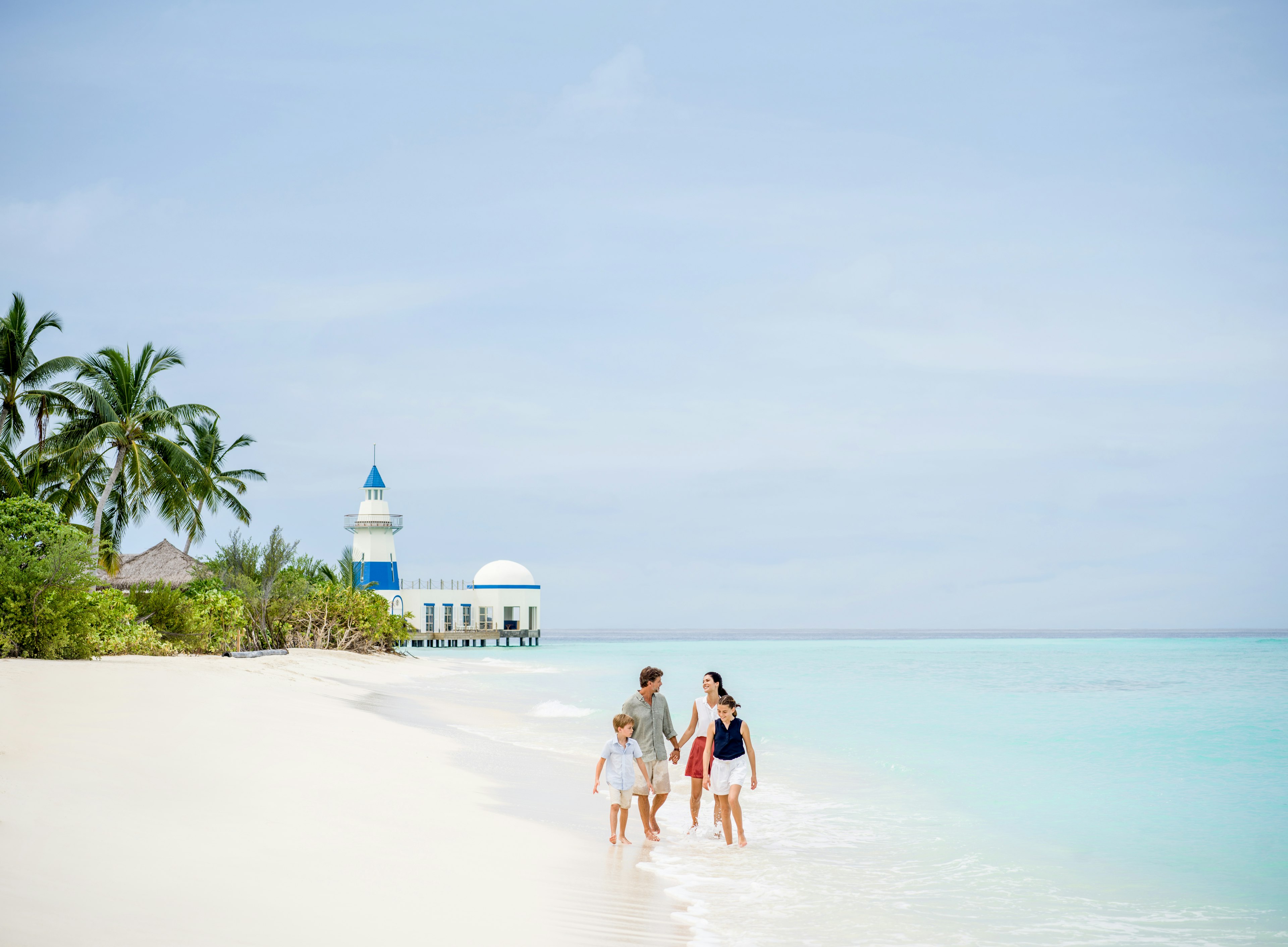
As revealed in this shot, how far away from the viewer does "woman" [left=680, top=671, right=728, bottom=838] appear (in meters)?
8.15

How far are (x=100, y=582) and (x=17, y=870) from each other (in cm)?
1330

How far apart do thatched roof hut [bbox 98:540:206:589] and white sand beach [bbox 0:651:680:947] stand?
1881cm

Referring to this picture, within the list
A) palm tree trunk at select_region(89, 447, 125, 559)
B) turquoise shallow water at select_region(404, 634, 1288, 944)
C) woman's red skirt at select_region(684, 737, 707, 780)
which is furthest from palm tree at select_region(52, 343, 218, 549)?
woman's red skirt at select_region(684, 737, 707, 780)

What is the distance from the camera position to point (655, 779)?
8078mm

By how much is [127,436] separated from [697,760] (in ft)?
75.0

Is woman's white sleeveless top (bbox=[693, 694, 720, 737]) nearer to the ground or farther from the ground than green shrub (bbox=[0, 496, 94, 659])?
nearer to the ground

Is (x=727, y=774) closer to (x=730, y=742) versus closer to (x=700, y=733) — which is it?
(x=730, y=742)

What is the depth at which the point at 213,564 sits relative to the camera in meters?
28.4

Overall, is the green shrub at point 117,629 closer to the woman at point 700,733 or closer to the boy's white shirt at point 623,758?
the boy's white shirt at point 623,758

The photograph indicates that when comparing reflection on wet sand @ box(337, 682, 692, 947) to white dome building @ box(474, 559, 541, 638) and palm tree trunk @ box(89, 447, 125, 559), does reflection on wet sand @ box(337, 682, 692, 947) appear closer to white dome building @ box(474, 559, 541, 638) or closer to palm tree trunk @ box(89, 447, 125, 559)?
palm tree trunk @ box(89, 447, 125, 559)

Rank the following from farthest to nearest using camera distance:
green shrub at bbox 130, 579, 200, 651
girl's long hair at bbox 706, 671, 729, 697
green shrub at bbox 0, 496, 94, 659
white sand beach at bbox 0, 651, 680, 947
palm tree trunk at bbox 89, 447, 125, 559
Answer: palm tree trunk at bbox 89, 447, 125, 559 < green shrub at bbox 130, 579, 200, 651 < green shrub at bbox 0, 496, 94, 659 < girl's long hair at bbox 706, 671, 729, 697 < white sand beach at bbox 0, 651, 680, 947

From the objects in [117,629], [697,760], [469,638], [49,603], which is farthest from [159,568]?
[469,638]

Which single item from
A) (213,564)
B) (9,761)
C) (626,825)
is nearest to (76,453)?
(213,564)

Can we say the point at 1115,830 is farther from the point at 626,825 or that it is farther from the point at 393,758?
the point at 393,758
